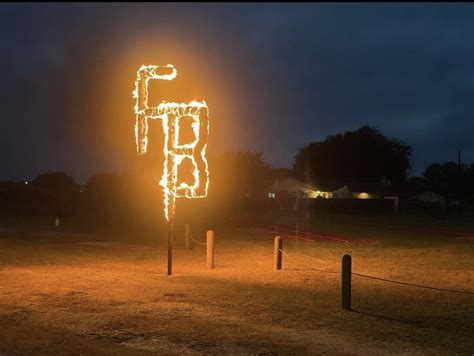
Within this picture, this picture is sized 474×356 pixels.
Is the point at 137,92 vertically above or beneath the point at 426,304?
above

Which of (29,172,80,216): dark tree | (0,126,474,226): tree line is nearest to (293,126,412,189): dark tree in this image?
(0,126,474,226): tree line

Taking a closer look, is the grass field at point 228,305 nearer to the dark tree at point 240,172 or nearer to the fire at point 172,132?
the fire at point 172,132

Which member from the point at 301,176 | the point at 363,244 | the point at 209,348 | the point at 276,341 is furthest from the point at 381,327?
the point at 301,176

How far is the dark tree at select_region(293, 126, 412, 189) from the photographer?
110188mm

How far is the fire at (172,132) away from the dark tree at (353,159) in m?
91.7

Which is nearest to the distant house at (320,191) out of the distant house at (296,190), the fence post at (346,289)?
the distant house at (296,190)

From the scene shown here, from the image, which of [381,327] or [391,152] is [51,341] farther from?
[391,152]

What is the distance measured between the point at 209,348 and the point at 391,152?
108 metres

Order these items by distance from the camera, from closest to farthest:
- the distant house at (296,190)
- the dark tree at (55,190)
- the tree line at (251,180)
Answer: the tree line at (251,180) → the dark tree at (55,190) → the distant house at (296,190)

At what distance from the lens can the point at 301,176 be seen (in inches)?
4417

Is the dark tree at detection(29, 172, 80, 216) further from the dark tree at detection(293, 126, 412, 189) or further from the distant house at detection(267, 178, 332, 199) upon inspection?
the dark tree at detection(293, 126, 412, 189)

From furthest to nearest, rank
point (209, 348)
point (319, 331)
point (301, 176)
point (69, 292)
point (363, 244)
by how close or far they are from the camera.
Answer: point (301, 176), point (363, 244), point (69, 292), point (319, 331), point (209, 348)

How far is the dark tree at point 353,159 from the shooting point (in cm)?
11019

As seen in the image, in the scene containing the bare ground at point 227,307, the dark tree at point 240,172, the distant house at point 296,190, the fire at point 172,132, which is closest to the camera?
the bare ground at point 227,307
